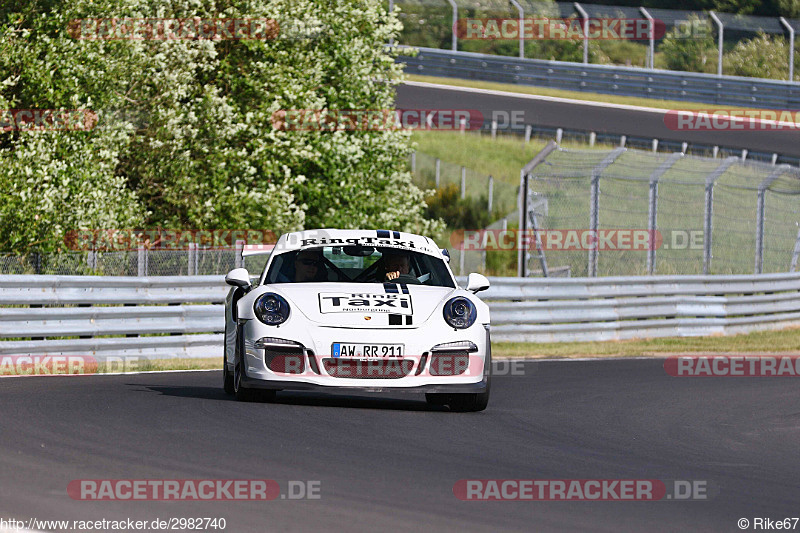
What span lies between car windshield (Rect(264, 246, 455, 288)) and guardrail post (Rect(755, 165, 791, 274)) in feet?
46.7

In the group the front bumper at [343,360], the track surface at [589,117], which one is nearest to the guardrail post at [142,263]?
the front bumper at [343,360]

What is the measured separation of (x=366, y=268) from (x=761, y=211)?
1502 cm

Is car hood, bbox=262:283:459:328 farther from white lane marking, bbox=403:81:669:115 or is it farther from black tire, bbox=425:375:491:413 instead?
white lane marking, bbox=403:81:669:115

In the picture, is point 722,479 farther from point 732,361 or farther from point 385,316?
point 732,361

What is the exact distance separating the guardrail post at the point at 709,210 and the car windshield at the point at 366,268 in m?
12.2

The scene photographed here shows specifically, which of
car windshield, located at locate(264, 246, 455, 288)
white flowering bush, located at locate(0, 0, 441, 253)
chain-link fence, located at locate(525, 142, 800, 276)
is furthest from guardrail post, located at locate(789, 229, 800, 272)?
car windshield, located at locate(264, 246, 455, 288)

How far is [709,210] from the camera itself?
890 inches

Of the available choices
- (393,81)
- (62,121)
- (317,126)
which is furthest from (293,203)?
(62,121)

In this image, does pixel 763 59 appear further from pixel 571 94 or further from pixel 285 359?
pixel 285 359

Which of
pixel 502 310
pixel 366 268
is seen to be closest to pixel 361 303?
pixel 366 268

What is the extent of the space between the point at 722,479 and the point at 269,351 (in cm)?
352

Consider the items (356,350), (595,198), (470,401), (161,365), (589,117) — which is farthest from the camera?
(589,117)

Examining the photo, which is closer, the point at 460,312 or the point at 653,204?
the point at 460,312

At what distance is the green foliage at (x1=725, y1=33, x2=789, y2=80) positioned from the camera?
52.1 meters
